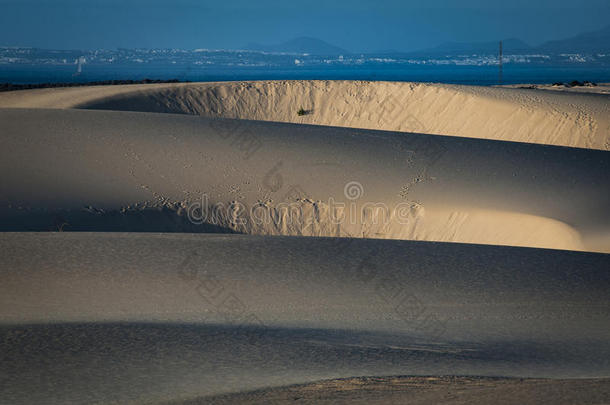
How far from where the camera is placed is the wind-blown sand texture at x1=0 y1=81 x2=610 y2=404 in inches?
198

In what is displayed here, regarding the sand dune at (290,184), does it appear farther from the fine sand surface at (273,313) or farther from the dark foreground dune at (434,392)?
the dark foreground dune at (434,392)

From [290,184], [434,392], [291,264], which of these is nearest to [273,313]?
[291,264]

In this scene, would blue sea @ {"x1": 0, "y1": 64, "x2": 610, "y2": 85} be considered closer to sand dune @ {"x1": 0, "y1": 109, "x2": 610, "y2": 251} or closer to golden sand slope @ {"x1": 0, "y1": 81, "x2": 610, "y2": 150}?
golden sand slope @ {"x1": 0, "y1": 81, "x2": 610, "y2": 150}

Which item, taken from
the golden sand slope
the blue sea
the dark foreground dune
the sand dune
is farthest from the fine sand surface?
the blue sea

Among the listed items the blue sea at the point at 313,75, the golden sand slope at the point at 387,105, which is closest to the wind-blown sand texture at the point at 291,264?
the golden sand slope at the point at 387,105

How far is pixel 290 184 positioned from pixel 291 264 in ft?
19.7

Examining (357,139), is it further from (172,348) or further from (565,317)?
(172,348)

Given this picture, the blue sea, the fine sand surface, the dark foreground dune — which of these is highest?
the blue sea

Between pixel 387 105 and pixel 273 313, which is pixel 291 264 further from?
pixel 387 105

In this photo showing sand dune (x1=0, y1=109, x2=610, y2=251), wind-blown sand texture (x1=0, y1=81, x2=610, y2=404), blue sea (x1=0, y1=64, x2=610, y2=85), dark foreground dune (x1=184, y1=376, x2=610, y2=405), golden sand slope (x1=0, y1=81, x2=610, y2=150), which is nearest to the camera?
dark foreground dune (x1=184, y1=376, x2=610, y2=405)

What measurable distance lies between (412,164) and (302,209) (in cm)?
374

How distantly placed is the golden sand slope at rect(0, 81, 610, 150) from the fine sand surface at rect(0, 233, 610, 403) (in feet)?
55.8

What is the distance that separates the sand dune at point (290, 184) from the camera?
12891 mm

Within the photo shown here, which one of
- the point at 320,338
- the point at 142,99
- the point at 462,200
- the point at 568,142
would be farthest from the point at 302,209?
the point at 142,99
